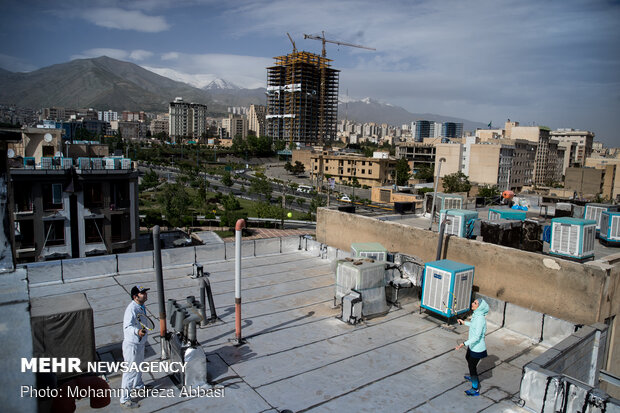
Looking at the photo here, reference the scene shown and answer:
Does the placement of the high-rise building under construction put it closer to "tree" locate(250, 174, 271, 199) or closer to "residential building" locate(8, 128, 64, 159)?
"tree" locate(250, 174, 271, 199)

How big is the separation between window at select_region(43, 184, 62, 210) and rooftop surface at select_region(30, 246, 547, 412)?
1741 centimetres

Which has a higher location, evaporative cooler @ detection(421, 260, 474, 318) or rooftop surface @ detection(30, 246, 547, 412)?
evaporative cooler @ detection(421, 260, 474, 318)

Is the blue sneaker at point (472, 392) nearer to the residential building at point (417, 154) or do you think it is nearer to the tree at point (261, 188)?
the tree at point (261, 188)

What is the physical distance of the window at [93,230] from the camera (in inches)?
1025

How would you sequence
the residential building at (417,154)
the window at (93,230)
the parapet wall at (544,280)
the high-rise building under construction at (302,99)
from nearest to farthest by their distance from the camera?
the parapet wall at (544,280) < the window at (93,230) < the residential building at (417,154) < the high-rise building under construction at (302,99)

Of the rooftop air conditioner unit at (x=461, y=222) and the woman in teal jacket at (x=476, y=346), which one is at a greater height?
the rooftop air conditioner unit at (x=461, y=222)

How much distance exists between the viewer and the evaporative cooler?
27.3ft

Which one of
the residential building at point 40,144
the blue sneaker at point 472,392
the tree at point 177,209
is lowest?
the tree at point 177,209

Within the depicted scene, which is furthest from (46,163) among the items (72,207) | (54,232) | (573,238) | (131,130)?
(131,130)

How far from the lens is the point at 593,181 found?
55.1 m

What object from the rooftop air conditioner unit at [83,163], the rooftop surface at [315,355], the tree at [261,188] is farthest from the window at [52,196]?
the tree at [261,188]

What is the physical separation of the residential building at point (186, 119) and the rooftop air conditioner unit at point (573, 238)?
628 feet

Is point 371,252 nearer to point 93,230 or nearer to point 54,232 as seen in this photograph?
point 93,230

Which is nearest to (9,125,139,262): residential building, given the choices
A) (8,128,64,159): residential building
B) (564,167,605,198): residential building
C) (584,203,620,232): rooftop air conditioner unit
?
(8,128,64,159): residential building
